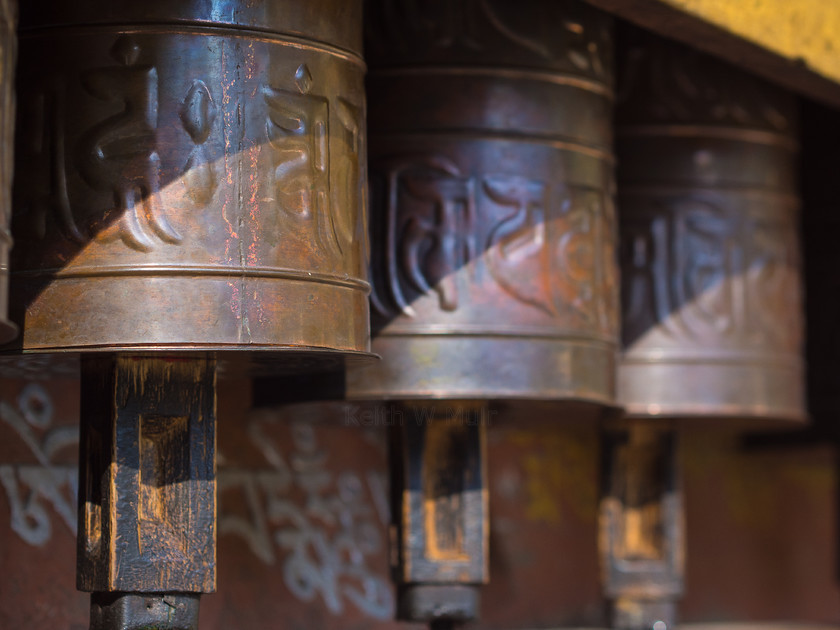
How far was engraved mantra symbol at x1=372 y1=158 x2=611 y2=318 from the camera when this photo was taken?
3.63 metres

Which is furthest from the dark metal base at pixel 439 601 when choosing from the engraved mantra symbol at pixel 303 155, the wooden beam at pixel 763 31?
the wooden beam at pixel 763 31

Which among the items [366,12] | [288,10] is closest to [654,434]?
[366,12]

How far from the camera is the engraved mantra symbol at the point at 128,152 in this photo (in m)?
2.80

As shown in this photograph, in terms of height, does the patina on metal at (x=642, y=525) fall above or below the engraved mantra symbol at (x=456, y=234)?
below

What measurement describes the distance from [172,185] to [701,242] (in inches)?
85.2

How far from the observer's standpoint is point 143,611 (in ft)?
9.51

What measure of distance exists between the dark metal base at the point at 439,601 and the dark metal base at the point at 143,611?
0.96 m

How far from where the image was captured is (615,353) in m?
3.93

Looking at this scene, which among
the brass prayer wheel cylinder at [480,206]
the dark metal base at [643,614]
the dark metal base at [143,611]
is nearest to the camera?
the dark metal base at [143,611]

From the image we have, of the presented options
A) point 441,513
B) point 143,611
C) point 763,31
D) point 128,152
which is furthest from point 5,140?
point 763,31

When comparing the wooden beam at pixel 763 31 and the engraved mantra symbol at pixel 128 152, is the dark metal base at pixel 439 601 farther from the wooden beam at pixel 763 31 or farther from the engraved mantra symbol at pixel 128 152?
the wooden beam at pixel 763 31

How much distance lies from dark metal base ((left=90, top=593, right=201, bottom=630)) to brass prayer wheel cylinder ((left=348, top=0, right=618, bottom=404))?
83 cm

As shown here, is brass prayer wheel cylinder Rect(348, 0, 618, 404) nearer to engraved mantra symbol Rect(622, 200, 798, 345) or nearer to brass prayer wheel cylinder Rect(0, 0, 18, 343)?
engraved mantra symbol Rect(622, 200, 798, 345)

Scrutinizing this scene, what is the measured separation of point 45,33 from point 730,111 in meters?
2.37
